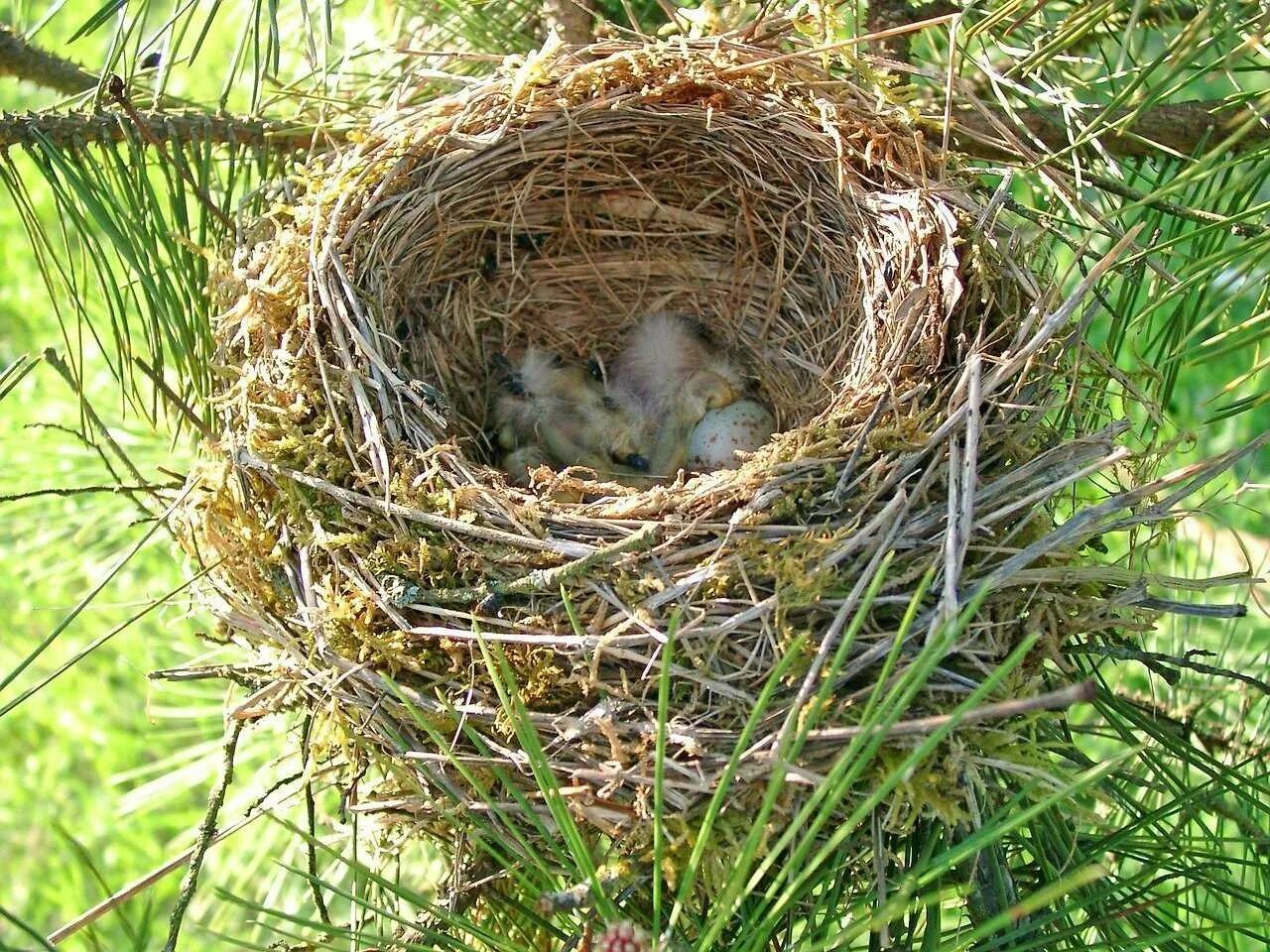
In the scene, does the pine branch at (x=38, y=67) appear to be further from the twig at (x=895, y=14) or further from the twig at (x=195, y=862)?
the twig at (x=895, y=14)

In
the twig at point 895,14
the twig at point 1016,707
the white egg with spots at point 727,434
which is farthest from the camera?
the white egg with spots at point 727,434

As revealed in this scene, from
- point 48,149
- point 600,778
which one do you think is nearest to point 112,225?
point 48,149

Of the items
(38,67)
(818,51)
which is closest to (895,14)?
(818,51)

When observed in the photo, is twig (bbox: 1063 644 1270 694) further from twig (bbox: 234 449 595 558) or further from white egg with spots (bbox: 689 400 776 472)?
white egg with spots (bbox: 689 400 776 472)

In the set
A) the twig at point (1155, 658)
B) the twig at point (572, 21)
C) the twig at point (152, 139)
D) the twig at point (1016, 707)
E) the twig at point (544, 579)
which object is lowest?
the twig at point (1155, 658)

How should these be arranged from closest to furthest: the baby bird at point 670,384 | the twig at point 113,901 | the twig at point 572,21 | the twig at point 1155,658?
the twig at point 113,901 → the twig at point 1155,658 → the twig at point 572,21 → the baby bird at point 670,384

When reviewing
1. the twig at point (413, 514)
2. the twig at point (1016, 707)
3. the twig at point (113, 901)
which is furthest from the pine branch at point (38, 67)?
the twig at point (1016, 707)
